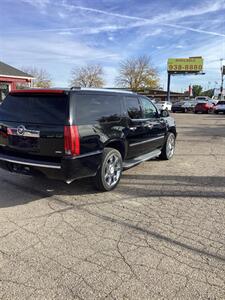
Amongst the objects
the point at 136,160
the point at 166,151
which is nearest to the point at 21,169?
the point at 136,160

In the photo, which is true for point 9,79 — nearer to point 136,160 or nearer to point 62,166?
point 136,160

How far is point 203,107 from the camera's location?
1309 inches

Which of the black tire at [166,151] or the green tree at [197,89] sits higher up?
the green tree at [197,89]

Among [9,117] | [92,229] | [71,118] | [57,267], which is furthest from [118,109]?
[57,267]

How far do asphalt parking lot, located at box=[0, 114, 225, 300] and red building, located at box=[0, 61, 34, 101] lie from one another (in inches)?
853

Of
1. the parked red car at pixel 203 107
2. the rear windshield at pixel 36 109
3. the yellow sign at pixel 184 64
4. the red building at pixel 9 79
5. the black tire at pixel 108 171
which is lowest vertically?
the black tire at pixel 108 171

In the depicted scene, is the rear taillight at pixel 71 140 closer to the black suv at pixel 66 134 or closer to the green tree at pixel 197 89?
the black suv at pixel 66 134

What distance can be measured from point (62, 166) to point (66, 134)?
48 cm

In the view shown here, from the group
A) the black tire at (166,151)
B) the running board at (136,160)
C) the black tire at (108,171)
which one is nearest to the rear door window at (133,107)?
the running board at (136,160)

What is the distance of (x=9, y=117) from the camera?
4930 mm

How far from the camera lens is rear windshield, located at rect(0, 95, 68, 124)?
14.7ft

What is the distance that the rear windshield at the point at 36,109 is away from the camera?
449 cm

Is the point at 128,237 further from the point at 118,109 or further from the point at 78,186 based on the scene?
the point at 118,109

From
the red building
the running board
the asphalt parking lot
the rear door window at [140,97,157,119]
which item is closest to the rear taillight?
the asphalt parking lot
